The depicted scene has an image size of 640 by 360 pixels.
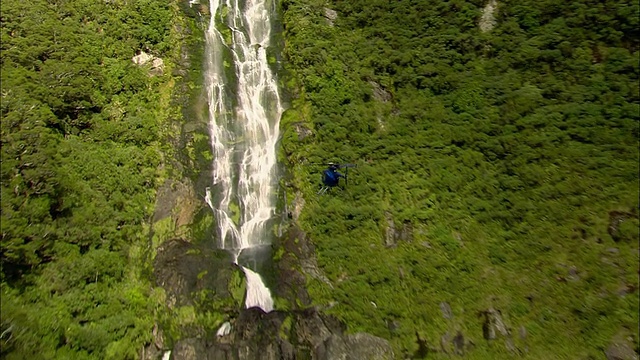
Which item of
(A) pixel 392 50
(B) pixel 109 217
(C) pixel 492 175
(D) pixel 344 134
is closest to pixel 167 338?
(B) pixel 109 217

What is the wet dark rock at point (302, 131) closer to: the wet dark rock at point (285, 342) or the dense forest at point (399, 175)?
the dense forest at point (399, 175)

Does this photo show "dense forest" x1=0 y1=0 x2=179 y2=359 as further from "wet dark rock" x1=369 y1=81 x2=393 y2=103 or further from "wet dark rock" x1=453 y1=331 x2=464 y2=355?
"wet dark rock" x1=453 y1=331 x2=464 y2=355

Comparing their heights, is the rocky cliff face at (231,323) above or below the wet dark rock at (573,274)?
below

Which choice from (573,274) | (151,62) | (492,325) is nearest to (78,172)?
(151,62)

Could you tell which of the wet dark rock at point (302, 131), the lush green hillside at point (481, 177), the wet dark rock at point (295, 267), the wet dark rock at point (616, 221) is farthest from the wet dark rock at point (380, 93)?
the wet dark rock at point (616, 221)

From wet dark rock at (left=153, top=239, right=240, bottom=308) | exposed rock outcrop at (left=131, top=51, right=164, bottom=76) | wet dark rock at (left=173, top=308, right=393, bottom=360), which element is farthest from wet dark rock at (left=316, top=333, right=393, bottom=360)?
exposed rock outcrop at (left=131, top=51, right=164, bottom=76)

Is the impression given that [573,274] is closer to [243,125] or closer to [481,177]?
[481,177]

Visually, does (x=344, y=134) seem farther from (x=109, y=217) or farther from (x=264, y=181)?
(x=109, y=217)
